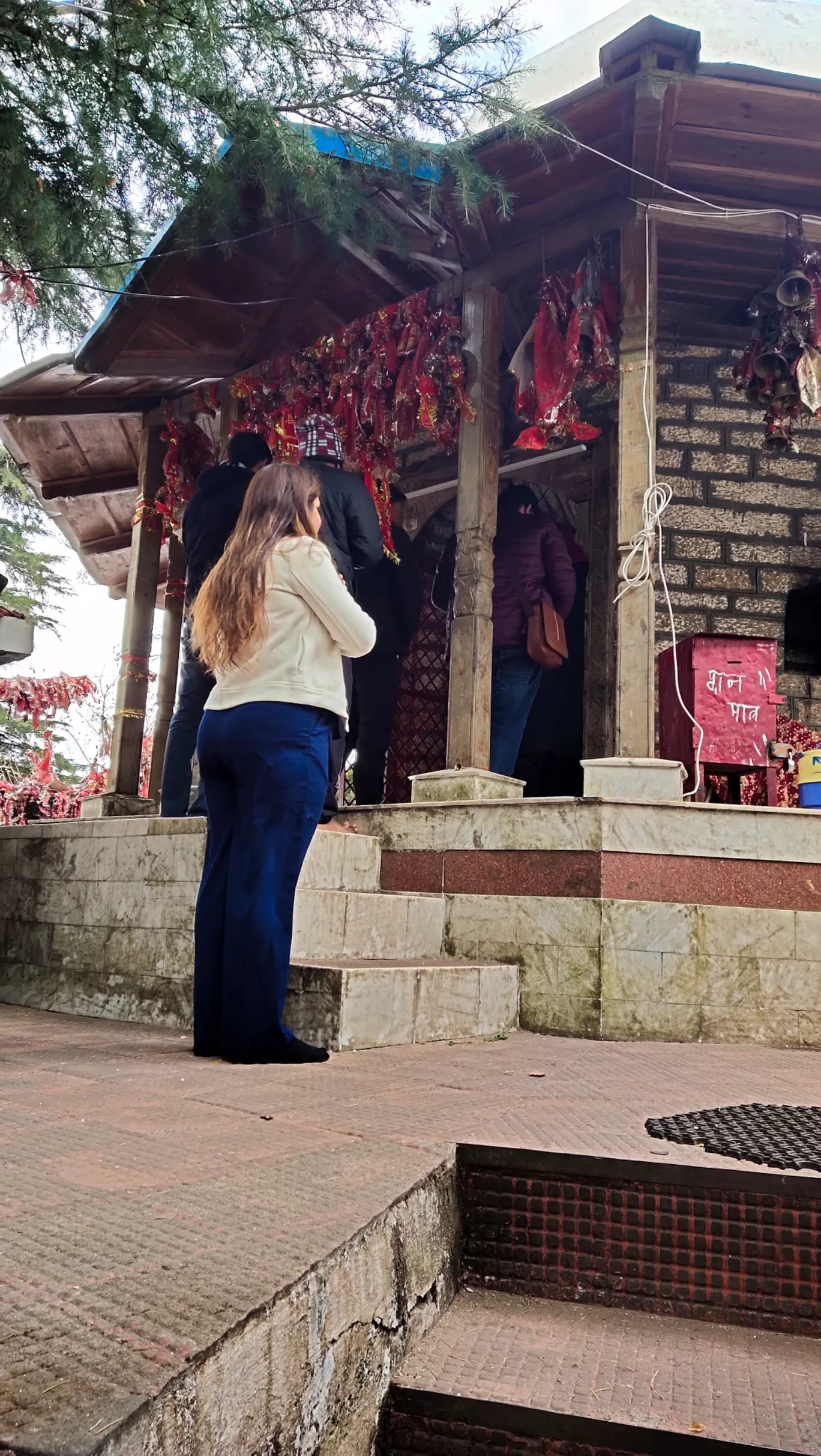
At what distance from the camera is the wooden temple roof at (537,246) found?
A: 5.41 m

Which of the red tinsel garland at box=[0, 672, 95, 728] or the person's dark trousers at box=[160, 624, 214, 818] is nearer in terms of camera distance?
the person's dark trousers at box=[160, 624, 214, 818]

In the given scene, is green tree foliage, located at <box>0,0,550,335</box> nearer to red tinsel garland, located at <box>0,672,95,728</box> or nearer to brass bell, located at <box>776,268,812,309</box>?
brass bell, located at <box>776,268,812,309</box>

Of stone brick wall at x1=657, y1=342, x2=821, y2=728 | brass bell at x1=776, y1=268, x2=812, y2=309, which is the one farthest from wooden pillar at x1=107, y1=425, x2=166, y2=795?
brass bell at x1=776, y1=268, x2=812, y2=309

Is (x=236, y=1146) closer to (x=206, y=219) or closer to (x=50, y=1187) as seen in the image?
(x=50, y=1187)

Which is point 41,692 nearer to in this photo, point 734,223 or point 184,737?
point 184,737

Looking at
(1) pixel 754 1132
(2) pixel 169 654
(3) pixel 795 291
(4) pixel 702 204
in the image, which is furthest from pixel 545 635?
(1) pixel 754 1132

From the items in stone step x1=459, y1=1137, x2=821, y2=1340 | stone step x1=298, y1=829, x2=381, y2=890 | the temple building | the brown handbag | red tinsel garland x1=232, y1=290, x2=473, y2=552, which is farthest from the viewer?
the brown handbag

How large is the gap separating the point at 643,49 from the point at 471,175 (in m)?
1.13

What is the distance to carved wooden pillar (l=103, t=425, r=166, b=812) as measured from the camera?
322 inches

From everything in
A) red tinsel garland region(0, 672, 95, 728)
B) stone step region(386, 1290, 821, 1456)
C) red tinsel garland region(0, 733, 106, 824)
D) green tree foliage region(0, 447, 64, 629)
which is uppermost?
green tree foliage region(0, 447, 64, 629)

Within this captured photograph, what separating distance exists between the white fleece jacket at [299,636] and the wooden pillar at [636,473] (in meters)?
2.25

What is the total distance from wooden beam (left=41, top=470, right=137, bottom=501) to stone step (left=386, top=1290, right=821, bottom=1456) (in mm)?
9353

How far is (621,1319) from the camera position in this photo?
6.11 feet

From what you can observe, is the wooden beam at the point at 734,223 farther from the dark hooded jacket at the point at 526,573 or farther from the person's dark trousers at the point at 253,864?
the person's dark trousers at the point at 253,864
